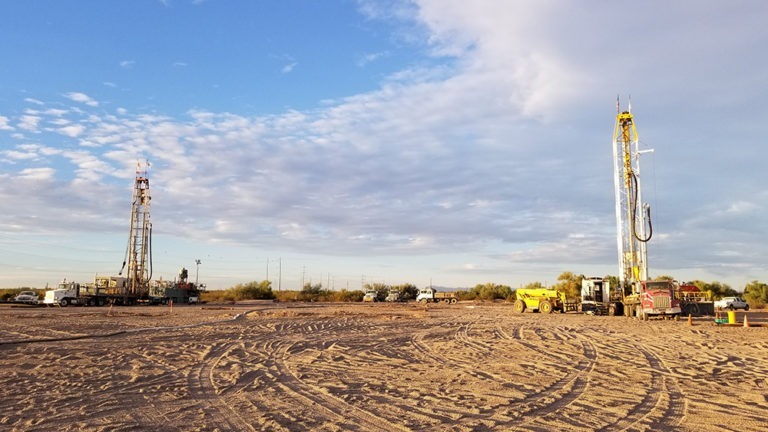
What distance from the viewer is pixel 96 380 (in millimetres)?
10133

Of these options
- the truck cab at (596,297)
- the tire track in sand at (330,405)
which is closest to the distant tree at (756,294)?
the truck cab at (596,297)

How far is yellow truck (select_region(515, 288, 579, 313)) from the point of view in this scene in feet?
125

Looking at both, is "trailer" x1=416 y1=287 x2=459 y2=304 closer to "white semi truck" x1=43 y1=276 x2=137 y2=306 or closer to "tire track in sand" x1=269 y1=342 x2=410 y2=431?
"white semi truck" x1=43 y1=276 x2=137 y2=306

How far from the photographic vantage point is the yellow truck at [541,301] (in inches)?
1499

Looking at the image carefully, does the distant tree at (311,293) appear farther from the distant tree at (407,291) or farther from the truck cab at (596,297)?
the truck cab at (596,297)

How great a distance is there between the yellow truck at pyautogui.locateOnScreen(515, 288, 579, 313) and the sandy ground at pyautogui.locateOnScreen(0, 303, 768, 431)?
2005 centimetres

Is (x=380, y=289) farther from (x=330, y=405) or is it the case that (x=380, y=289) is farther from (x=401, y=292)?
(x=330, y=405)

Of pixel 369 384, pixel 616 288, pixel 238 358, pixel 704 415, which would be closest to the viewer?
pixel 704 415

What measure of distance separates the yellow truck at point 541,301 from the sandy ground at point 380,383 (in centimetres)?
2005

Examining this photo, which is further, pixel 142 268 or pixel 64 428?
pixel 142 268

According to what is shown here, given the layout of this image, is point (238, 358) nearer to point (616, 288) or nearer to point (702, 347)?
point (702, 347)

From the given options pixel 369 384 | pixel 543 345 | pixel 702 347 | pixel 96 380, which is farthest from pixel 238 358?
pixel 702 347

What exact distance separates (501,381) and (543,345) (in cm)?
659

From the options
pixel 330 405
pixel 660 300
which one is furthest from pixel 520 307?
pixel 330 405
